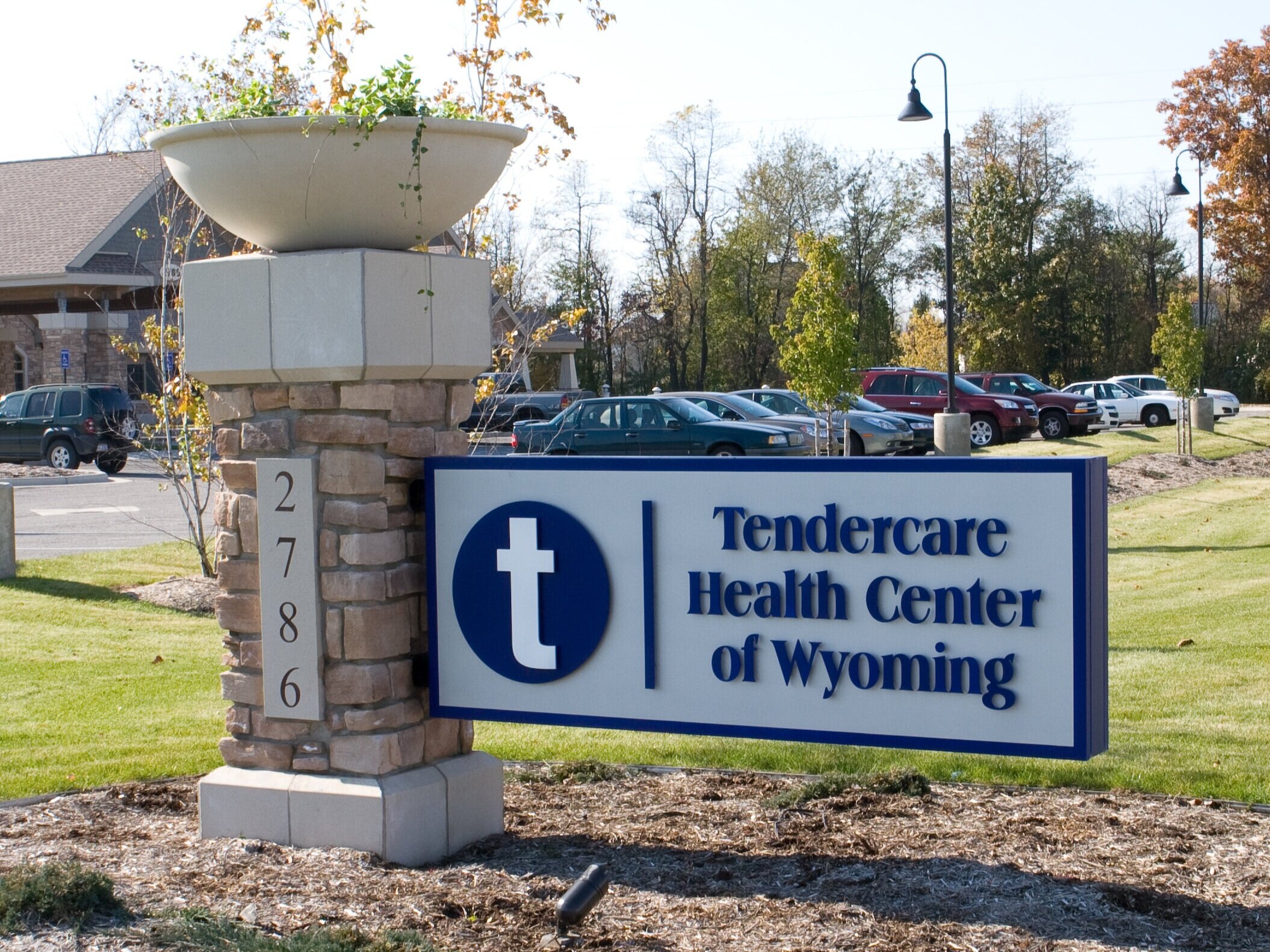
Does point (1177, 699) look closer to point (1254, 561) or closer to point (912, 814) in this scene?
point (912, 814)

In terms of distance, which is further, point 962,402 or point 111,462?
point 962,402

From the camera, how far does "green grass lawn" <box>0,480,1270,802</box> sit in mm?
5914

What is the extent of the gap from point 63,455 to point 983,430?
18.8m

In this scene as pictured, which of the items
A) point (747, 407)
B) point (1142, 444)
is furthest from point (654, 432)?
point (1142, 444)

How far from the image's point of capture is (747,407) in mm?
24875

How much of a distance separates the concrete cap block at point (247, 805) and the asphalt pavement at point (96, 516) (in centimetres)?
870

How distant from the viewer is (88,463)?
1174 inches

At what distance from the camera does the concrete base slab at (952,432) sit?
21.4 metres

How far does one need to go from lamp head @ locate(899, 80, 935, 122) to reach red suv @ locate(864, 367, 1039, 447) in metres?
8.80

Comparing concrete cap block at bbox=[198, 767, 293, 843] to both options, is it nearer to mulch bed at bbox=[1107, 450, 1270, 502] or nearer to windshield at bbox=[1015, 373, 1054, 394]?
mulch bed at bbox=[1107, 450, 1270, 502]

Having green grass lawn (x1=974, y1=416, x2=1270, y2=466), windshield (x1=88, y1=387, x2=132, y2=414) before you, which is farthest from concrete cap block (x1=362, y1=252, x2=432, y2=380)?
windshield (x1=88, y1=387, x2=132, y2=414)

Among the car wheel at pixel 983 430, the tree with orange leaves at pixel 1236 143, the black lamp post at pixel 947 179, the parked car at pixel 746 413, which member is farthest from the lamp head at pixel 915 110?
the tree with orange leaves at pixel 1236 143

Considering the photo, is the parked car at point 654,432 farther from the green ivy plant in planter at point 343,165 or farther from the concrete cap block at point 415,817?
the concrete cap block at point 415,817

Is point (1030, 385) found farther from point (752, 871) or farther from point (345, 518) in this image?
point (345, 518)
